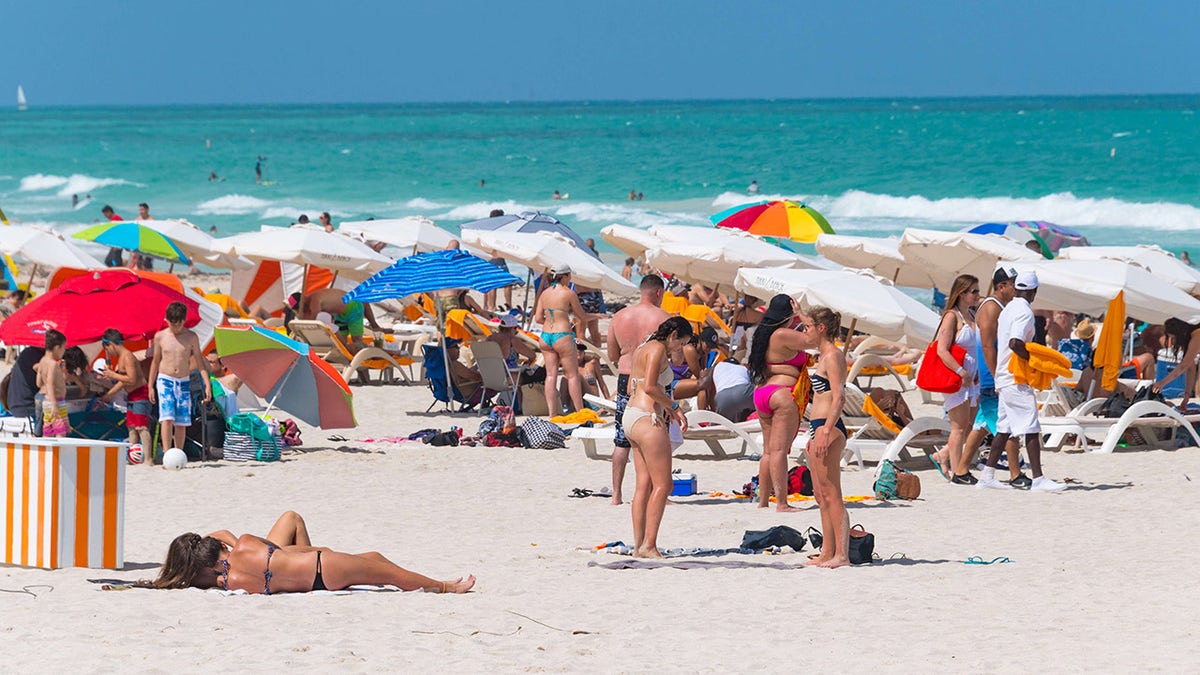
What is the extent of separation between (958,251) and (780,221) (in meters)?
4.26

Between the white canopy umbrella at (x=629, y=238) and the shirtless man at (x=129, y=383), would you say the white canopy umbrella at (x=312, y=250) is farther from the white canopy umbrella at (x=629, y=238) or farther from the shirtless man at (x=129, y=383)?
the shirtless man at (x=129, y=383)

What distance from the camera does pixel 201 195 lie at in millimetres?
51688

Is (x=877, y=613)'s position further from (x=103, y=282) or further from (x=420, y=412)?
(x=420, y=412)

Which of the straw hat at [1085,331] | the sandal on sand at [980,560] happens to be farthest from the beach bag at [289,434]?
the straw hat at [1085,331]

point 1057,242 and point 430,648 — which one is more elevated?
point 1057,242

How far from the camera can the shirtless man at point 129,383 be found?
369 inches

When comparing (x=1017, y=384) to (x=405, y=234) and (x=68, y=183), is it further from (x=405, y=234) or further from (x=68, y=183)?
(x=68, y=183)

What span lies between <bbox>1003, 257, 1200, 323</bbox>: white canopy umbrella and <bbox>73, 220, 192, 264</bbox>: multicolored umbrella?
980cm

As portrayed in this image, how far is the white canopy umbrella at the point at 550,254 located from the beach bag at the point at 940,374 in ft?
16.5

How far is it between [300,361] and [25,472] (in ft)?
13.2

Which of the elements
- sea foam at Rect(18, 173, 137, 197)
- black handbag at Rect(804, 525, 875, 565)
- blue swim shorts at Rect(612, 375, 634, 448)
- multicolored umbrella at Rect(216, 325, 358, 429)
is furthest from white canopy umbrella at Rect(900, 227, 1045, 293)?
sea foam at Rect(18, 173, 137, 197)

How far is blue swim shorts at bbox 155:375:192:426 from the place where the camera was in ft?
30.5

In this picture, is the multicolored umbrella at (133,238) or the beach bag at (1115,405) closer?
the beach bag at (1115,405)

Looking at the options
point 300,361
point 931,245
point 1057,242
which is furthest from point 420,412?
point 1057,242
